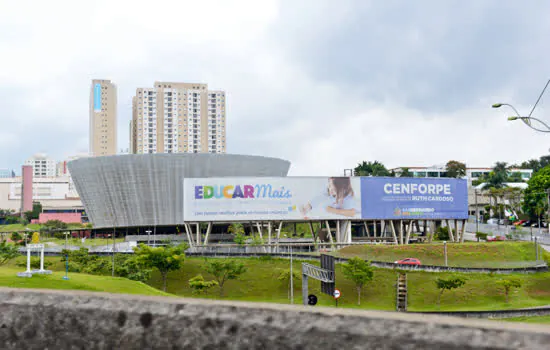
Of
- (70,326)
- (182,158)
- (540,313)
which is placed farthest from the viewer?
(182,158)

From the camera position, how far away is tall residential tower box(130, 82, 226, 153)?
132 m

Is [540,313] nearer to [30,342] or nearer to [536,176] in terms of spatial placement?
[30,342]

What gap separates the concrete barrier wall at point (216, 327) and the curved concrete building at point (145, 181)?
250 ft

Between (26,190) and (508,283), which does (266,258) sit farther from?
(26,190)

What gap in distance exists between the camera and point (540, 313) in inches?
1107

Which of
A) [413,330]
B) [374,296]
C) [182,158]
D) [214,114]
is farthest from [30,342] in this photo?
[214,114]

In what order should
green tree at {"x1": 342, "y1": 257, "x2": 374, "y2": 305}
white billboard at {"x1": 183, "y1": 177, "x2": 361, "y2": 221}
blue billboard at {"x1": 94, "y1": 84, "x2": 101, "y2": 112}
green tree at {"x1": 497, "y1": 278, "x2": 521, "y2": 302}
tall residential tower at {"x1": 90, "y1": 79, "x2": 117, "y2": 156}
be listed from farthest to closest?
1. tall residential tower at {"x1": 90, "y1": 79, "x2": 117, "y2": 156}
2. blue billboard at {"x1": 94, "y1": 84, "x2": 101, "y2": 112}
3. white billboard at {"x1": 183, "y1": 177, "x2": 361, "y2": 221}
4. green tree at {"x1": 342, "y1": 257, "x2": 374, "y2": 305}
5. green tree at {"x1": 497, "y1": 278, "x2": 521, "y2": 302}

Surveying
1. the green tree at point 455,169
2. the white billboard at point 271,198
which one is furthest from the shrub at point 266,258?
the green tree at point 455,169

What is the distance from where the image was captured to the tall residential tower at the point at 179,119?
132 m

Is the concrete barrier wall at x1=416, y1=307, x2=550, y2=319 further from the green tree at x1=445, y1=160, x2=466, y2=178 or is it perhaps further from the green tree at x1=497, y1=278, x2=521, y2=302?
the green tree at x1=445, y1=160, x2=466, y2=178

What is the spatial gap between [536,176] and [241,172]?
158 ft

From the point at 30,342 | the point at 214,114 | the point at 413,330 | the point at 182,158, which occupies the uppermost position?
the point at 214,114

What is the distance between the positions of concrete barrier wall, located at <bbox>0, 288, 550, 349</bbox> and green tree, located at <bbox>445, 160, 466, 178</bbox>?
126m

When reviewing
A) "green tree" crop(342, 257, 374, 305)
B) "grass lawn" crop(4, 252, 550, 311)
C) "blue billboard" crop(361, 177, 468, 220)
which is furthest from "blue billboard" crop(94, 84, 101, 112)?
"green tree" crop(342, 257, 374, 305)
